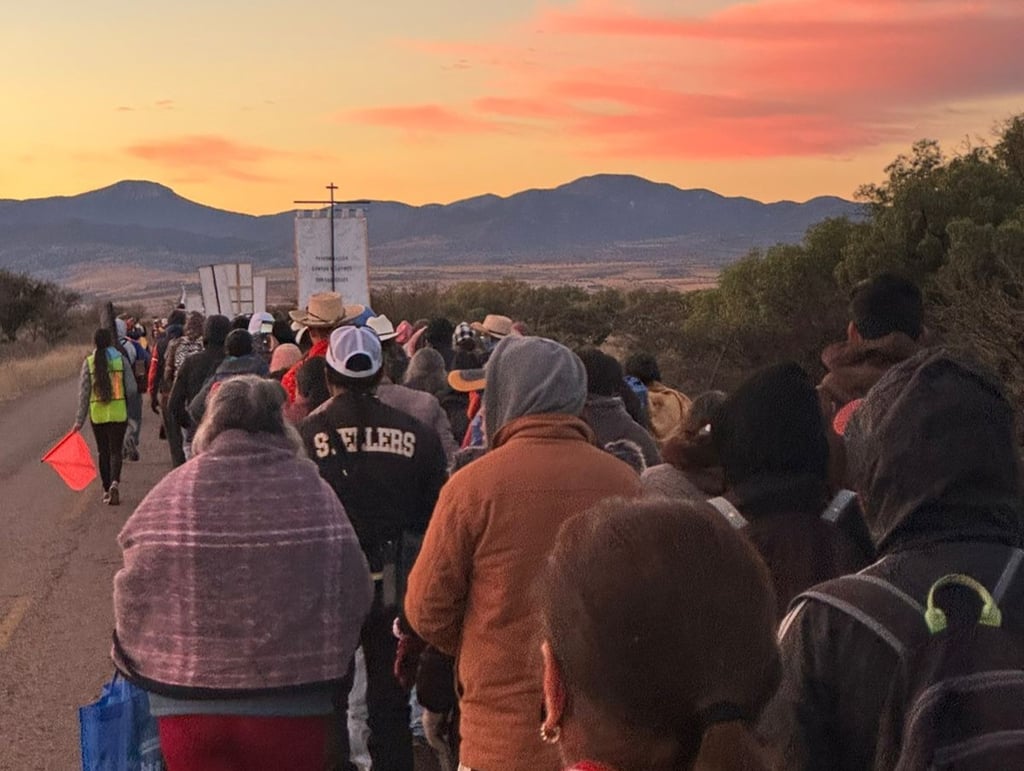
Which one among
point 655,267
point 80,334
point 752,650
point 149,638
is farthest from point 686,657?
point 655,267

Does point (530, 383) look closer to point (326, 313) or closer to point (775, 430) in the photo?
point (775, 430)

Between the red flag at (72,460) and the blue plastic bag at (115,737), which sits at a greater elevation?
the blue plastic bag at (115,737)

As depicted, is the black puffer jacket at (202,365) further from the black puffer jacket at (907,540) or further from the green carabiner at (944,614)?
the green carabiner at (944,614)

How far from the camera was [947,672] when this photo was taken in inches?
88.4

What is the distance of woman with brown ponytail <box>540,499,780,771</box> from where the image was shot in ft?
5.89

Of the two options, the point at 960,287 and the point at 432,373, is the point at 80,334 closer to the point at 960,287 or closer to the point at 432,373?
the point at 960,287

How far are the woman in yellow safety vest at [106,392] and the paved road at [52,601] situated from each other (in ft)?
2.51

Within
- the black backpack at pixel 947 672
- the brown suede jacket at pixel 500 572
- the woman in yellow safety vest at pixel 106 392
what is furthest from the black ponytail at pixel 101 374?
the black backpack at pixel 947 672

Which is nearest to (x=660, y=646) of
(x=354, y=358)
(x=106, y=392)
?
(x=354, y=358)

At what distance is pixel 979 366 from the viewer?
2.64 meters

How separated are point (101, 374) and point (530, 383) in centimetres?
1024

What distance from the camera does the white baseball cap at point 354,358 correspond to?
18.7 feet

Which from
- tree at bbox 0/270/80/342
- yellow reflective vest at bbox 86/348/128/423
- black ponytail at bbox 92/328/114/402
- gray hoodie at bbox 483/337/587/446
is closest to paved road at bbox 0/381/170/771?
yellow reflective vest at bbox 86/348/128/423

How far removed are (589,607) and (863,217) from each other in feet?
98.8
